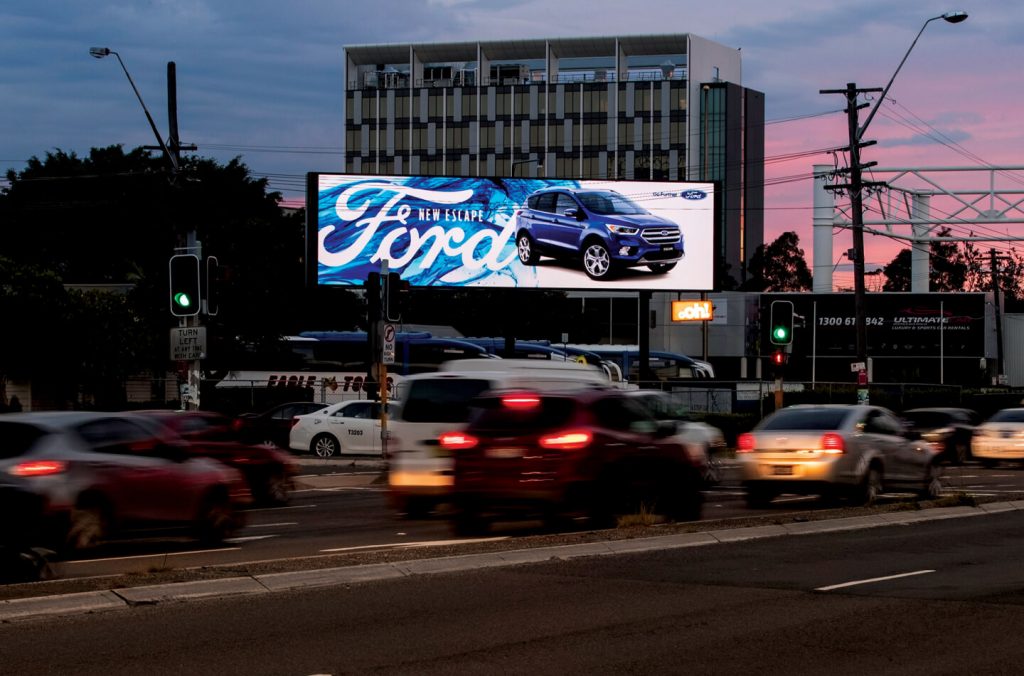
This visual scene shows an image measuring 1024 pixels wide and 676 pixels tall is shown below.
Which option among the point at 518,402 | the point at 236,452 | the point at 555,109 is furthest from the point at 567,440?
the point at 555,109

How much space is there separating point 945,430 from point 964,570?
75.1 feet

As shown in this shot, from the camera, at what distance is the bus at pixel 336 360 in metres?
59.2

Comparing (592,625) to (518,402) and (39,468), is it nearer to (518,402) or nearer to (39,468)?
(518,402)

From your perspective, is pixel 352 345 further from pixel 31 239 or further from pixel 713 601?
pixel 713 601

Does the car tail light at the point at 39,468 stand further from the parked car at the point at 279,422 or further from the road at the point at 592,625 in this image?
the parked car at the point at 279,422

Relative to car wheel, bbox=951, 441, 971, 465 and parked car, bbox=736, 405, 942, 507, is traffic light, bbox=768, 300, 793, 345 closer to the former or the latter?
car wheel, bbox=951, 441, 971, 465

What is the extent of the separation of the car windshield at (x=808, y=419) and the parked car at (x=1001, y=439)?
14806 millimetres

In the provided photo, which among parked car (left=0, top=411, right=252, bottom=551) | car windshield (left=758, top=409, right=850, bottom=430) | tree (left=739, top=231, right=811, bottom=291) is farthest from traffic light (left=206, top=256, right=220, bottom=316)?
tree (left=739, top=231, right=811, bottom=291)

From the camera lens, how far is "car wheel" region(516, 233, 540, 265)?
2009 inches

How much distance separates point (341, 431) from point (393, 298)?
22.9 feet

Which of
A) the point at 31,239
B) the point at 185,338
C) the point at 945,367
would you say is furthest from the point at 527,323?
the point at 185,338

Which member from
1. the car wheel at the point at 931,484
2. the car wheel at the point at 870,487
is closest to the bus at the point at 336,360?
the car wheel at the point at 931,484

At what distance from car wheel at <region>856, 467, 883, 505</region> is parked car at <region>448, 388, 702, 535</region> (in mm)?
5347

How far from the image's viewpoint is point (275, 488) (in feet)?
72.8
